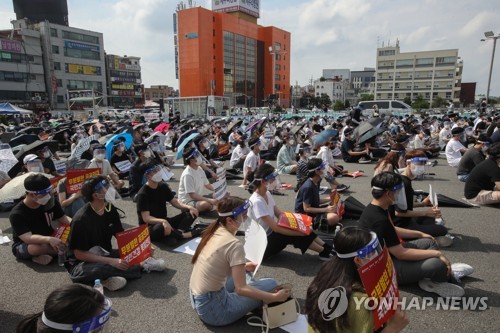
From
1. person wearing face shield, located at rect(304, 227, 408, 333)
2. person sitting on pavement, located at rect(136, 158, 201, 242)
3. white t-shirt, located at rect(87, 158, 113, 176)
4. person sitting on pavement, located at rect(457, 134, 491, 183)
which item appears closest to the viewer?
person wearing face shield, located at rect(304, 227, 408, 333)

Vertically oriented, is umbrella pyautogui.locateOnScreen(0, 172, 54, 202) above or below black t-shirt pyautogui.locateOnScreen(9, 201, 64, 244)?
above

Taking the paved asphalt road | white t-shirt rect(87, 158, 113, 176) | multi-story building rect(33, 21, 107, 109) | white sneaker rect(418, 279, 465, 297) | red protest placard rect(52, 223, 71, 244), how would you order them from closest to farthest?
the paved asphalt road
white sneaker rect(418, 279, 465, 297)
red protest placard rect(52, 223, 71, 244)
white t-shirt rect(87, 158, 113, 176)
multi-story building rect(33, 21, 107, 109)

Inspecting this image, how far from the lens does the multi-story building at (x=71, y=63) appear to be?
196 feet

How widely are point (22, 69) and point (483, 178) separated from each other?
218ft

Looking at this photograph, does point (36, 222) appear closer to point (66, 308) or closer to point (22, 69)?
point (66, 308)

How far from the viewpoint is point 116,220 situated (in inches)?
176

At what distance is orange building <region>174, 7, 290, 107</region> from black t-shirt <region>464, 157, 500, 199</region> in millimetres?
52927

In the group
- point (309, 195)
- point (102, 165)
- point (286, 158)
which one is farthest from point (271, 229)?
point (286, 158)

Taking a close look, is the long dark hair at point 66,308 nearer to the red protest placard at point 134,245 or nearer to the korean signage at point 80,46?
the red protest placard at point 134,245

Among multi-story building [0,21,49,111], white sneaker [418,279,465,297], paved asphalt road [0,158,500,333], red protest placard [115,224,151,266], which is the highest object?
multi-story building [0,21,49,111]

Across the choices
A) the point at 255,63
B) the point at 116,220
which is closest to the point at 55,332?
the point at 116,220

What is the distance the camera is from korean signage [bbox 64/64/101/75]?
206 feet

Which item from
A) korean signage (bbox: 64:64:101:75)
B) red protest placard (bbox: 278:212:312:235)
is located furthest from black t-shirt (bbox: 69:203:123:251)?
korean signage (bbox: 64:64:101:75)

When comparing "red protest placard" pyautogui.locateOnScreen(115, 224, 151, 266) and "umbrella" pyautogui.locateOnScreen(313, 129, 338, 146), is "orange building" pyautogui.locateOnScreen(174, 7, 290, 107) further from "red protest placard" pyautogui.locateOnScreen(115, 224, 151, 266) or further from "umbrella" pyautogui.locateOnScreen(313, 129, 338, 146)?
"red protest placard" pyautogui.locateOnScreen(115, 224, 151, 266)
